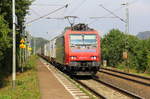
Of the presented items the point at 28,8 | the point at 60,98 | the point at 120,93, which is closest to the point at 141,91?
the point at 120,93

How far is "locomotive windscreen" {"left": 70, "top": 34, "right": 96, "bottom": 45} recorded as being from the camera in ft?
71.3

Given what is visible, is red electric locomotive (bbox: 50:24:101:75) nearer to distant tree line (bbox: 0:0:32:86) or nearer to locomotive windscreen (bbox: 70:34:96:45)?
locomotive windscreen (bbox: 70:34:96:45)

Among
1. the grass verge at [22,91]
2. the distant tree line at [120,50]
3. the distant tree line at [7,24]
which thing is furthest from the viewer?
the distant tree line at [120,50]

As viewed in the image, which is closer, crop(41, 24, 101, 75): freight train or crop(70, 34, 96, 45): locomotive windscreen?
crop(41, 24, 101, 75): freight train

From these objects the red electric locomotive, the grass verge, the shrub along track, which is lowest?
the shrub along track

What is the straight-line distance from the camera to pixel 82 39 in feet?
71.6

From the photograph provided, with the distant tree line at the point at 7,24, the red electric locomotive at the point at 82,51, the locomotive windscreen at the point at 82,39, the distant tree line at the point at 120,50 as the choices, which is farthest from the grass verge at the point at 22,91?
the distant tree line at the point at 120,50

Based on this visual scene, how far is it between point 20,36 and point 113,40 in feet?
93.1

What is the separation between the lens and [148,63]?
3644cm

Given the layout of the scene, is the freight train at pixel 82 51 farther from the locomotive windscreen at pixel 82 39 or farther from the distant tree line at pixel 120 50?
the distant tree line at pixel 120 50

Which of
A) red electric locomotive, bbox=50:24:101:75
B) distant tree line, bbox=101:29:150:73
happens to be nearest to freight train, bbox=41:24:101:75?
red electric locomotive, bbox=50:24:101:75

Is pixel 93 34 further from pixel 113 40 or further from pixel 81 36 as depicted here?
pixel 113 40

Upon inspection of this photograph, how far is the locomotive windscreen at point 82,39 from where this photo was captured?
71.3 ft

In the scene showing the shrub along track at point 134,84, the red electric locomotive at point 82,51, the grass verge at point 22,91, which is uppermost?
the red electric locomotive at point 82,51
